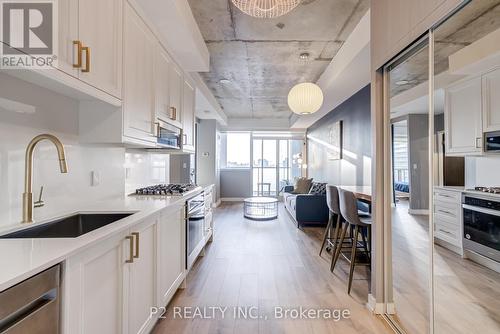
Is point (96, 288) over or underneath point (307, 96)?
underneath

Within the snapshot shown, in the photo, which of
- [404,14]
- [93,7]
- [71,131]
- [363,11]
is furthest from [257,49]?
[71,131]

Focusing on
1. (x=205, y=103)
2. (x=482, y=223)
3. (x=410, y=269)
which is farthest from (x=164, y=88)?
(x=205, y=103)

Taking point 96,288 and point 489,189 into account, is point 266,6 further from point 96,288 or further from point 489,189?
point 96,288

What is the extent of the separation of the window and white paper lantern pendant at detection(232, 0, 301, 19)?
671 centimetres

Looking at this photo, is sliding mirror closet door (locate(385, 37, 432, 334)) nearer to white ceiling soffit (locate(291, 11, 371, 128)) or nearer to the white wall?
white ceiling soffit (locate(291, 11, 371, 128))

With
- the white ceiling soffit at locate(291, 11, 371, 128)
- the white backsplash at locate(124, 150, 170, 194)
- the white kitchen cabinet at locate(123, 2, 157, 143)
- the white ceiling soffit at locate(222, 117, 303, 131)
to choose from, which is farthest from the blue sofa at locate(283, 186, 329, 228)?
the white ceiling soffit at locate(222, 117, 303, 131)

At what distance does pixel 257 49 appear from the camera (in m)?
3.44

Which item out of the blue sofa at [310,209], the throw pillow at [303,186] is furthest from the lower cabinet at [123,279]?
the throw pillow at [303,186]

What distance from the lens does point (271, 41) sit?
10.5 ft

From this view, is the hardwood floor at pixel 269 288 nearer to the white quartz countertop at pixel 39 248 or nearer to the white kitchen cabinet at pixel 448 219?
the white kitchen cabinet at pixel 448 219

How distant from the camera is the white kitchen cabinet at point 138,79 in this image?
1.81m

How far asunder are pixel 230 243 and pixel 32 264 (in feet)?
10.7

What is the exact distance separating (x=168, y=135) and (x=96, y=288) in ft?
5.77

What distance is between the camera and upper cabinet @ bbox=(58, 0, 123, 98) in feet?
4.13
